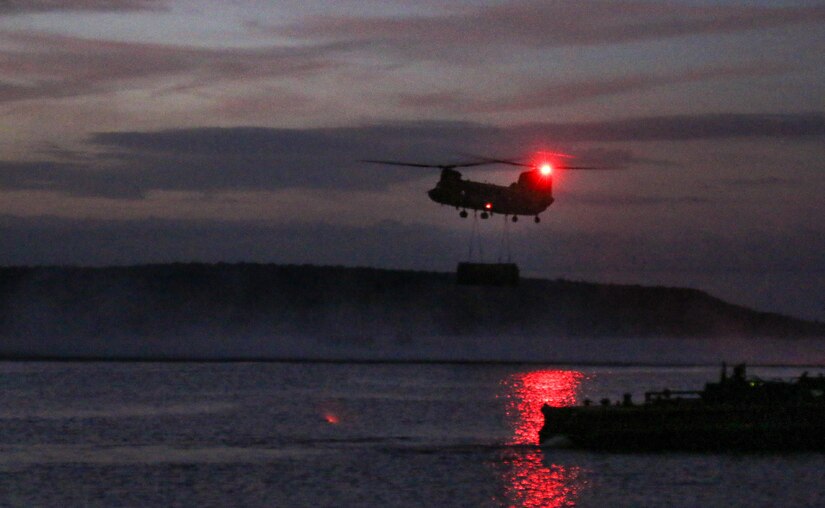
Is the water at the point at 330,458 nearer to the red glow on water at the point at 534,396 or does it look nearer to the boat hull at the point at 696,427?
the red glow on water at the point at 534,396

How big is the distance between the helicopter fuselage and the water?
1473cm

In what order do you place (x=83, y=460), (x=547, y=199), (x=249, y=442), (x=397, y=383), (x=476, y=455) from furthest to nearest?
(x=397, y=383)
(x=547, y=199)
(x=249, y=442)
(x=476, y=455)
(x=83, y=460)

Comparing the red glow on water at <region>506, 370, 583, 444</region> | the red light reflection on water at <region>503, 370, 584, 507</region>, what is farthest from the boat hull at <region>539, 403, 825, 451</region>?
the red glow on water at <region>506, 370, 583, 444</region>

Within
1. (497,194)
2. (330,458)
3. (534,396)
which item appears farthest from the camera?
(534,396)

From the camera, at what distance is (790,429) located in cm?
6200

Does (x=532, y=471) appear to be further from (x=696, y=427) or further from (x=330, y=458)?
(x=330, y=458)

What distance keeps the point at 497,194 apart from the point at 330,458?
33.4 metres

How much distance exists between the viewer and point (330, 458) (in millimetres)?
60906

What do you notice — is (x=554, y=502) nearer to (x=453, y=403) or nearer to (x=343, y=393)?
(x=453, y=403)

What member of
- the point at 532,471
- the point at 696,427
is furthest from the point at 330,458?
the point at 696,427

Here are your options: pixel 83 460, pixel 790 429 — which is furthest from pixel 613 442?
pixel 83 460

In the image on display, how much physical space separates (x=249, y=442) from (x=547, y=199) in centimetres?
3476

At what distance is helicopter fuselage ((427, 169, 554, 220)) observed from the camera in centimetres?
8588

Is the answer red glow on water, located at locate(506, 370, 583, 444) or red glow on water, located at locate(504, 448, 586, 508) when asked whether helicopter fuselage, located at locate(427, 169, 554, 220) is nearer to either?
red glow on water, located at locate(506, 370, 583, 444)
